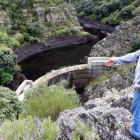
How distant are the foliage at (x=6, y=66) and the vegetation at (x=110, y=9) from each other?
147 ft

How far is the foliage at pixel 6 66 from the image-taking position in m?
26.4

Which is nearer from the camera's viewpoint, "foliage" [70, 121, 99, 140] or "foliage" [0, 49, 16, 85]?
"foliage" [70, 121, 99, 140]

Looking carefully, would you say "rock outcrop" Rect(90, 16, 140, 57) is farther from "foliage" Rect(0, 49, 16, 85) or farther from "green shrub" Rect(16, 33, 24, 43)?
"green shrub" Rect(16, 33, 24, 43)

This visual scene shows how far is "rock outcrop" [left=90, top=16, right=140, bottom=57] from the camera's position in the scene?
32.4 metres

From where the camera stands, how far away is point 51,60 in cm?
4141

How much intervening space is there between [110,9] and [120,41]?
43.9 metres

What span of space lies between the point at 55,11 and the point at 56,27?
16.6 ft

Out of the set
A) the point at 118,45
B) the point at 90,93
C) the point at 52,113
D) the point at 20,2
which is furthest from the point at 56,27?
the point at 52,113

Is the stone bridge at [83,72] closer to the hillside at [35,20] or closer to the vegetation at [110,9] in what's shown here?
the hillside at [35,20]

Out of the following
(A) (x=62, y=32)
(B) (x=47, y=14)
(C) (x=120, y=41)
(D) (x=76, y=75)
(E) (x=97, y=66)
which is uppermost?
(B) (x=47, y=14)

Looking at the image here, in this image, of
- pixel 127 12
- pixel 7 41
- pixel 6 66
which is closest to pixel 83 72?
pixel 6 66

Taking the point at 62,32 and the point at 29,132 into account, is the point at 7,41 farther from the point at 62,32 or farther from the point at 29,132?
the point at 29,132

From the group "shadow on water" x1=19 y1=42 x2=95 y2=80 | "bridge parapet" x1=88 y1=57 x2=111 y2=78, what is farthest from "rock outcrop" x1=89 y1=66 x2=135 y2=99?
"shadow on water" x1=19 y1=42 x2=95 y2=80

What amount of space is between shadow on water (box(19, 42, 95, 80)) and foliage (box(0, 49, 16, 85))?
6.01 metres
